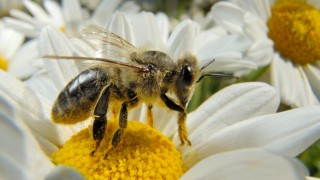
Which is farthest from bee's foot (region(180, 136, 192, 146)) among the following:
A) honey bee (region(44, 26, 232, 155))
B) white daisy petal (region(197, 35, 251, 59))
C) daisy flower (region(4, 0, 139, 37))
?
daisy flower (region(4, 0, 139, 37))

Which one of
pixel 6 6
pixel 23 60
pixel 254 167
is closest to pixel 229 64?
pixel 254 167

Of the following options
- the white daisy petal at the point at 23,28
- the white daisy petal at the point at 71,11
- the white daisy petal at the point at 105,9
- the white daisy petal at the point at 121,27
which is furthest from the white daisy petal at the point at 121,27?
the white daisy petal at the point at 105,9

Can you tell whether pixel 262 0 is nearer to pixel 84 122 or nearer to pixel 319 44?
pixel 319 44

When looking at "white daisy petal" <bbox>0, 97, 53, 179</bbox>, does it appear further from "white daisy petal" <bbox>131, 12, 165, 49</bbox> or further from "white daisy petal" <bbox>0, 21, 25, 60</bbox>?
"white daisy petal" <bbox>0, 21, 25, 60</bbox>

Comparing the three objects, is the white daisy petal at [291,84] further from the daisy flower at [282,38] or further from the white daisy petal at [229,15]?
the white daisy petal at [229,15]

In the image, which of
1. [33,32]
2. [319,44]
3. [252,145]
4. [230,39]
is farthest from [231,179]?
[33,32]

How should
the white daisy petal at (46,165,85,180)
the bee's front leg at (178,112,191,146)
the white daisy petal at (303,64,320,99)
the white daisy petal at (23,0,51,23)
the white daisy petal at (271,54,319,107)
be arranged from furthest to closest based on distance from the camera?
1. the white daisy petal at (23,0,51,23)
2. the white daisy petal at (303,64,320,99)
3. the white daisy petal at (271,54,319,107)
4. the bee's front leg at (178,112,191,146)
5. the white daisy petal at (46,165,85,180)

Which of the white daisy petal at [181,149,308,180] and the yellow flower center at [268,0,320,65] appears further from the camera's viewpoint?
the yellow flower center at [268,0,320,65]
